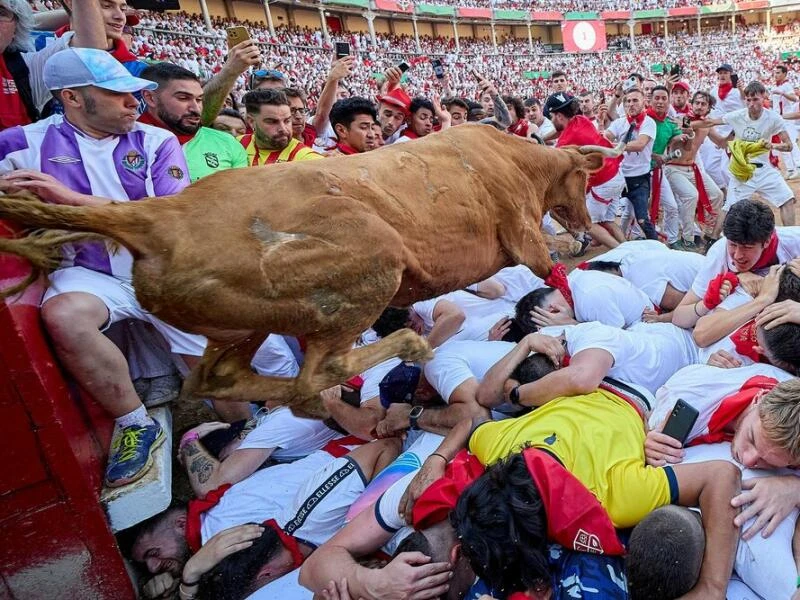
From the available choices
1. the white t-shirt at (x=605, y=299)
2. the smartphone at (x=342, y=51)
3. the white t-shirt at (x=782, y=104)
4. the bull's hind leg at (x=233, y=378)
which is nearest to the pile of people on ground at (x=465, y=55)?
the white t-shirt at (x=782, y=104)

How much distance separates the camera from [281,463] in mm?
3551

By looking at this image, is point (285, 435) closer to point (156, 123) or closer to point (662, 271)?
point (156, 123)

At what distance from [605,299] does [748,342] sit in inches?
41.8

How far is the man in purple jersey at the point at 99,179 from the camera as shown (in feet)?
8.53

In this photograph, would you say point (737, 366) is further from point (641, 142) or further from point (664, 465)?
point (641, 142)

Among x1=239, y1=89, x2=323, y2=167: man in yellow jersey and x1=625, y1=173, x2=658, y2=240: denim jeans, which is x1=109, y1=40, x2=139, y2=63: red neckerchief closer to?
x1=239, y1=89, x2=323, y2=167: man in yellow jersey

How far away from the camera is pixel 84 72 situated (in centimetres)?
248

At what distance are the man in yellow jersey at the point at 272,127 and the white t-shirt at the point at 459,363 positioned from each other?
71.2 inches

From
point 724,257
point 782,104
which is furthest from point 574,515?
point 782,104

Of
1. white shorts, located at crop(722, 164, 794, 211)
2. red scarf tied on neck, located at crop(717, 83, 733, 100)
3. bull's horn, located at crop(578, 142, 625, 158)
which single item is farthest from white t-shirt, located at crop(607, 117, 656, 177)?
bull's horn, located at crop(578, 142, 625, 158)

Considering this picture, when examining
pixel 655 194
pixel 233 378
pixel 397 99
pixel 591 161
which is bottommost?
pixel 655 194

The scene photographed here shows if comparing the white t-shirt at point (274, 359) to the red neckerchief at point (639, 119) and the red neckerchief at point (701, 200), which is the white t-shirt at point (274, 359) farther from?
the red neckerchief at point (701, 200)

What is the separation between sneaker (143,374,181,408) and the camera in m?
3.53

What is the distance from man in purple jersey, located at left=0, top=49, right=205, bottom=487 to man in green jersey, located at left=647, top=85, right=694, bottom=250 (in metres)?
6.70
